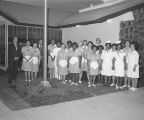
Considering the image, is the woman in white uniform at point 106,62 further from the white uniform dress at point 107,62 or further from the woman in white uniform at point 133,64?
the woman in white uniform at point 133,64

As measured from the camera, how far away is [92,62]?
728 centimetres

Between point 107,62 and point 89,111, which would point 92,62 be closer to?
point 107,62

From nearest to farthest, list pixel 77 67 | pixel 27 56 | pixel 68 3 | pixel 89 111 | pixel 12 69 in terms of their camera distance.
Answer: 1. pixel 89 111
2. pixel 77 67
3. pixel 12 69
4. pixel 27 56
5. pixel 68 3

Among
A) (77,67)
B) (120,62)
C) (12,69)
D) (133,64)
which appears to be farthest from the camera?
(12,69)

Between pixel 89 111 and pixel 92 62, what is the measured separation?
106 inches

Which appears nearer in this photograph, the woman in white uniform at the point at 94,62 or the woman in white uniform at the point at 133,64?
the woman in white uniform at the point at 133,64

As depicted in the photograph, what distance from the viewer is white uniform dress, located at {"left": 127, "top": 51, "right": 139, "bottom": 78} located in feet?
22.2

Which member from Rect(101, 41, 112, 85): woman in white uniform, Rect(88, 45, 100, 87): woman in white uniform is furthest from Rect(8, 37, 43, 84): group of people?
Rect(101, 41, 112, 85): woman in white uniform

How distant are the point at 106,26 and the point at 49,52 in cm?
295

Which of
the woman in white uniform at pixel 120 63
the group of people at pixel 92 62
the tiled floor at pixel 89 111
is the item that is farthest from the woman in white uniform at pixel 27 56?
the woman in white uniform at pixel 120 63

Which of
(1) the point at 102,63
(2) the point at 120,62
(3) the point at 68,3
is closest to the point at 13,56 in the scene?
(1) the point at 102,63

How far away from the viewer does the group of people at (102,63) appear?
699cm

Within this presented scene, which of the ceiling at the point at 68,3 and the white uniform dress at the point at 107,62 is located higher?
the ceiling at the point at 68,3

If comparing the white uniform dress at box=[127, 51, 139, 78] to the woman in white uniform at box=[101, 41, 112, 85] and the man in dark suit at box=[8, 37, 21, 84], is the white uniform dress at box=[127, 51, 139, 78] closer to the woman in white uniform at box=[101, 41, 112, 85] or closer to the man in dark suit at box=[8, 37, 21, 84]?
the woman in white uniform at box=[101, 41, 112, 85]
